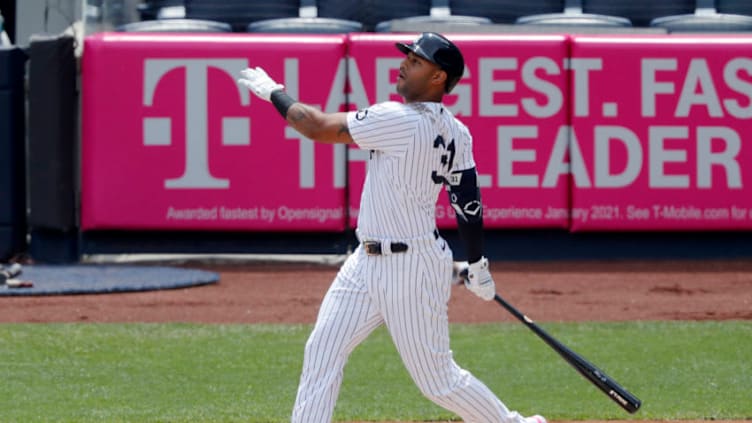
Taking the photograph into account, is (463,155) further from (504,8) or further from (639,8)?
(639,8)

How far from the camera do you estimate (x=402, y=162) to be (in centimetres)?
499

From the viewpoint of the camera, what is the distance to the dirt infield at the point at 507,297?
35.0 feet

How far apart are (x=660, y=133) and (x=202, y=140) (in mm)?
4409

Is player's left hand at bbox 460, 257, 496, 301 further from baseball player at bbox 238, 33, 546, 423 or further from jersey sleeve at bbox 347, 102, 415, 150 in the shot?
jersey sleeve at bbox 347, 102, 415, 150

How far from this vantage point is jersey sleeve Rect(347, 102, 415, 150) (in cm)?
496

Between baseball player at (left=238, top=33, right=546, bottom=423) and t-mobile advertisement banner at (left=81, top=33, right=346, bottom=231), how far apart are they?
863 centimetres

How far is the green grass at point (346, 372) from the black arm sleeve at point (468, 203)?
1974mm

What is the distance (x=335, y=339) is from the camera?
4949 millimetres

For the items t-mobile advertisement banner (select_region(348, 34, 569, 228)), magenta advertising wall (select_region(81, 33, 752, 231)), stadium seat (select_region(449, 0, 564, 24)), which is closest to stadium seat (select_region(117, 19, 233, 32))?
magenta advertising wall (select_region(81, 33, 752, 231))

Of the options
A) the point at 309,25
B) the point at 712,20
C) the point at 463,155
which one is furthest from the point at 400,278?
the point at 712,20

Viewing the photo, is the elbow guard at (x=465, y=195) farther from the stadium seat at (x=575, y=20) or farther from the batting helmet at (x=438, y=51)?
the stadium seat at (x=575, y=20)

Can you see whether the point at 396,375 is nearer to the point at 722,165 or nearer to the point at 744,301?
the point at 744,301

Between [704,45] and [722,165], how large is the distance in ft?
3.85

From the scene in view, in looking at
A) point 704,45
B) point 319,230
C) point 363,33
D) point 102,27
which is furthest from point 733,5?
point 102,27
